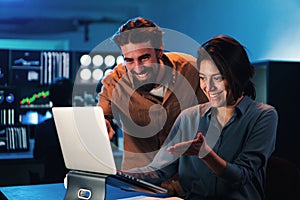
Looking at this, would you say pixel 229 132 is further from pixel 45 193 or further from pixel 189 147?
pixel 45 193

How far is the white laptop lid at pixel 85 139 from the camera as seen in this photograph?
5.11 ft

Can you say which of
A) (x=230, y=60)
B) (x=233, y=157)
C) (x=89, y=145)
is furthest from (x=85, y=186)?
(x=230, y=60)

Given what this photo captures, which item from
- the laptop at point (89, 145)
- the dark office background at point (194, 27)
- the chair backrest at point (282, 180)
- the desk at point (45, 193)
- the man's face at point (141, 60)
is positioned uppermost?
the dark office background at point (194, 27)

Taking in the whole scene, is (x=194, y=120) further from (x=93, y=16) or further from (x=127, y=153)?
(x=93, y=16)

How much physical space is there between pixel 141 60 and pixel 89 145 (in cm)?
82

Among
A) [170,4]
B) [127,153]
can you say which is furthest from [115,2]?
[127,153]

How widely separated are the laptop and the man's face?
0.70 metres

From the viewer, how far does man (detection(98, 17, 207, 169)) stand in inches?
93.8

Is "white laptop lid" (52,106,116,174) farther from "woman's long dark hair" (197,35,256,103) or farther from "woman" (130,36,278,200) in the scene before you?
"woman's long dark hair" (197,35,256,103)

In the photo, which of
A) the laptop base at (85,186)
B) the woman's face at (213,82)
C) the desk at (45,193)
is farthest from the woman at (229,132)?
the laptop base at (85,186)

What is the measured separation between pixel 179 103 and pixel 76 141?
2.98ft

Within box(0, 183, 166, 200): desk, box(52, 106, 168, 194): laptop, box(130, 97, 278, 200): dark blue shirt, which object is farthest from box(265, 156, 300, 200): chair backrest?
box(52, 106, 168, 194): laptop

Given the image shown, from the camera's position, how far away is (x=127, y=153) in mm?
2666

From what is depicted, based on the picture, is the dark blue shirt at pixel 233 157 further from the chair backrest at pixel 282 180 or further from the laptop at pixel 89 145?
the laptop at pixel 89 145
